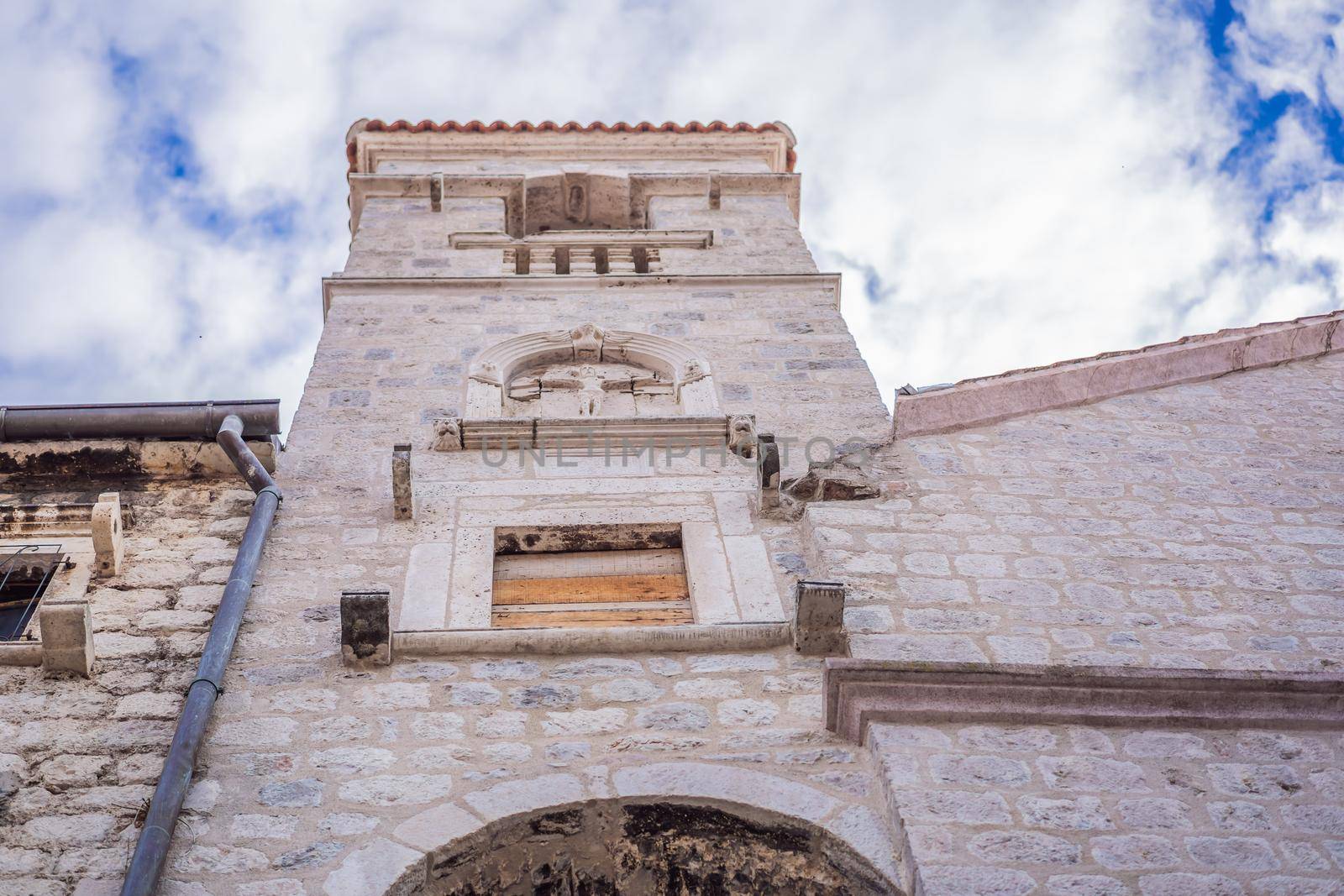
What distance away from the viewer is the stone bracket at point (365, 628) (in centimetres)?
491

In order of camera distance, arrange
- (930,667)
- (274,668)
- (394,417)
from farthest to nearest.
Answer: (394,417), (274,668), (930,667)

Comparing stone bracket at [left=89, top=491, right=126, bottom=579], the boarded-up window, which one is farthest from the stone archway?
stone bracket at [left=89, top=491, right=126, bottom=579]

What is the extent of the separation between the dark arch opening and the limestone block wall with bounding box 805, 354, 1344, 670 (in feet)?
3.08

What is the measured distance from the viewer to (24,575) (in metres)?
5.78

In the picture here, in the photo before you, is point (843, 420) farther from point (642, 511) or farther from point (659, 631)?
point (659, 631)

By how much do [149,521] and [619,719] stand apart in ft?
8.43

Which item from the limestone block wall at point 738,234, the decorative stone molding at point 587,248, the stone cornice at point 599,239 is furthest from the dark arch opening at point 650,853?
the stone cornice at point 599,239

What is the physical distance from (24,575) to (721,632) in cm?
298

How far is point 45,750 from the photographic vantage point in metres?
4.57

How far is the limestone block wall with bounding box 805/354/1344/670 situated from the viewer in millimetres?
5062

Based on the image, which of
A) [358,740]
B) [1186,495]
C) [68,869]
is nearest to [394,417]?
[358,740]

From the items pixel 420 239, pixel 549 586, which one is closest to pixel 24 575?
pixel 549 586

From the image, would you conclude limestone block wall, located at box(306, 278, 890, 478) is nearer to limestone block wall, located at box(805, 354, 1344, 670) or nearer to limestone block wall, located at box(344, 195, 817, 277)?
limestone block wall, located at box(344, 195, 817, 277)

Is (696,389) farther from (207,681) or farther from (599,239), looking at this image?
(207,681)
